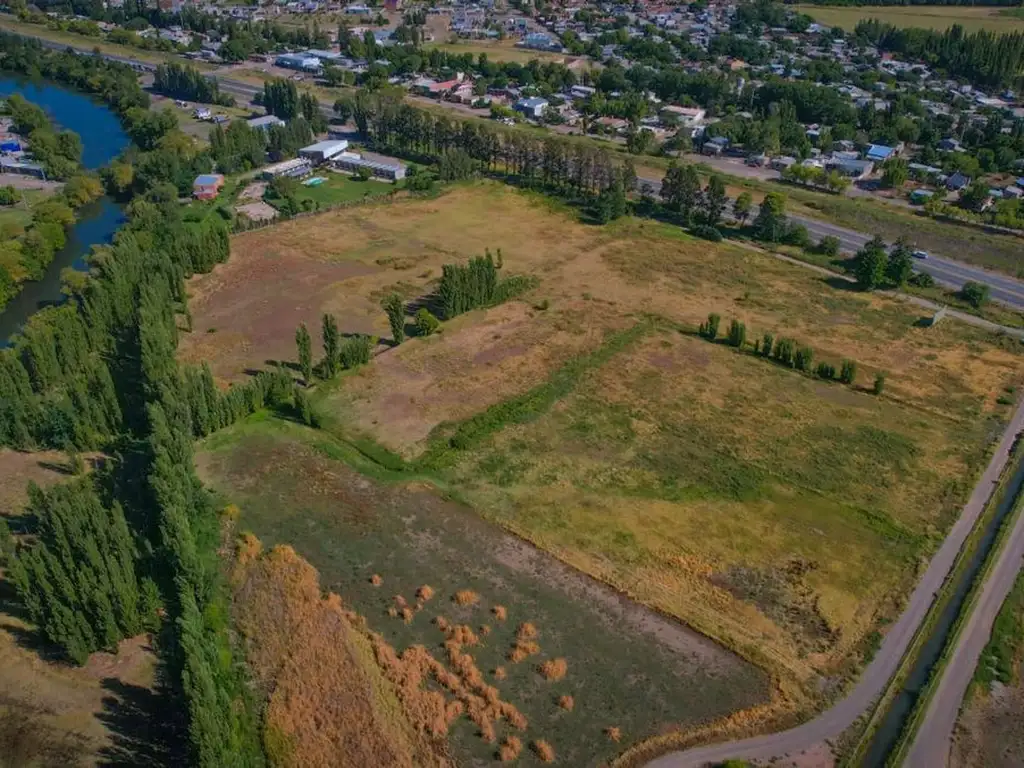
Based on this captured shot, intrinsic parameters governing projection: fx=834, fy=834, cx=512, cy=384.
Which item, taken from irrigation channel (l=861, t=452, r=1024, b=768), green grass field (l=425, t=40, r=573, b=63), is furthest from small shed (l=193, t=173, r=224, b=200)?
green grass field (l=425, t=40, r=573, b=63)

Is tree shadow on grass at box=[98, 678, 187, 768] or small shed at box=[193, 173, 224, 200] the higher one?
small shed at box=[193, 173, 224, 200]

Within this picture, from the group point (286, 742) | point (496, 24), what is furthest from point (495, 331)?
point (496, 24)

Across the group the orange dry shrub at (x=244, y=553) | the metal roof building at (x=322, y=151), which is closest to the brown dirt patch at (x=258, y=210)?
the metal roof building at (x=322, y=151)

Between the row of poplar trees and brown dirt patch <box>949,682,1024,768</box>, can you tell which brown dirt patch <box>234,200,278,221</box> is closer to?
the row of poplar trees

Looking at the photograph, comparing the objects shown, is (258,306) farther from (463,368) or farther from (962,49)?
(962,49)

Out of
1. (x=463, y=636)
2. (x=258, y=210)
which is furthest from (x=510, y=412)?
(x=258, y=210)

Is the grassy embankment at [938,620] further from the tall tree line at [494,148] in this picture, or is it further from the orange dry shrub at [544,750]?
the tall tree line at [494,148]
